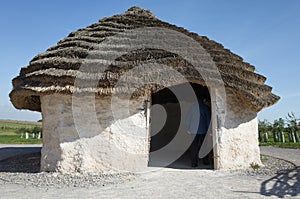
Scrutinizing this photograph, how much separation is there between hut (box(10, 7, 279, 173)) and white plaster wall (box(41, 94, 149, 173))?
3 centimetres

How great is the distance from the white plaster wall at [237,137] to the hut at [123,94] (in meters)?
0.03

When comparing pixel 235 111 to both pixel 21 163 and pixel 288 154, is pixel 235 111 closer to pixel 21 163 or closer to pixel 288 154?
pixel 288 154

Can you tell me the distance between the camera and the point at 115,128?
7211 millimetres

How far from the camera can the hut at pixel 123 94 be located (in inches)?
281

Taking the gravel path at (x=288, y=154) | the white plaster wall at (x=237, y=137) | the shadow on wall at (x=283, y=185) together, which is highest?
the white plaster wall at (x=237, y=137)

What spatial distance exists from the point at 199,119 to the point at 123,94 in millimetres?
2604

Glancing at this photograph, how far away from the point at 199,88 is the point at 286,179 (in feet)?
15.4

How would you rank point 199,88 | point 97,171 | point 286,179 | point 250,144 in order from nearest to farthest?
1. point 286,179
2. point 97,171
3. point 250,144
4. point 199,88

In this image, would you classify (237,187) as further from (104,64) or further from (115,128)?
(104,64)

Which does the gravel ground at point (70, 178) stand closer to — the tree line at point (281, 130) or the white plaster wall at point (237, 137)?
the white plaster wall at point (237, 137)

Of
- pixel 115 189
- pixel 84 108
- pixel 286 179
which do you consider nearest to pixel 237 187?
pixel 286 179

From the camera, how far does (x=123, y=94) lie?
283 inches

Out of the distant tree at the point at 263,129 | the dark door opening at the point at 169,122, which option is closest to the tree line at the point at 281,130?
the distant tree at the point at 263,129

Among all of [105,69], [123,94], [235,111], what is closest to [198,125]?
[235,111]
